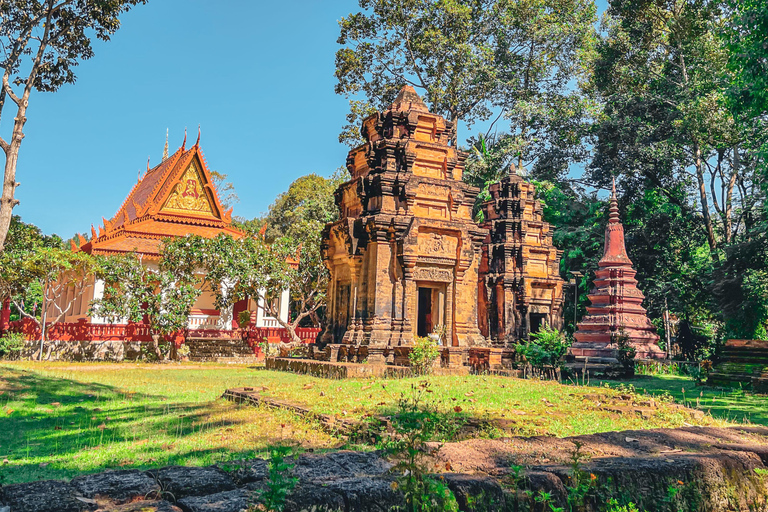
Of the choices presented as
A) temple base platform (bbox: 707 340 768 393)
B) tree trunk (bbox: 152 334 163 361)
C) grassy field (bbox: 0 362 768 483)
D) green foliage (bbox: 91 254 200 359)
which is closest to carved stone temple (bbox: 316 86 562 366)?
grassy field (bbox: 0 362 768 483)

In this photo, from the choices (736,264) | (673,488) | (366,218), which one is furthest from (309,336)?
(673,488)

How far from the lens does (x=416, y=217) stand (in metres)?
15.0

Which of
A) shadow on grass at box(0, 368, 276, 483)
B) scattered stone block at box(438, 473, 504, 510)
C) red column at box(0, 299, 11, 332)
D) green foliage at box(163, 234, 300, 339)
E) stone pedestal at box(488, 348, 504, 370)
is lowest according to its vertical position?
shadow on grass at box(0, 368, 276, 483)

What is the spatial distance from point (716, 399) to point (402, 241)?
765 cm

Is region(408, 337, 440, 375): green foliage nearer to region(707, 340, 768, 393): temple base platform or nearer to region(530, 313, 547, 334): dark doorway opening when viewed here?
region(707, 340, 768, 393): temple base platform

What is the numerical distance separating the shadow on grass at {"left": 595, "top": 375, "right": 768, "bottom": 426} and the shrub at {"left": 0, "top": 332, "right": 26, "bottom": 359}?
742 inches

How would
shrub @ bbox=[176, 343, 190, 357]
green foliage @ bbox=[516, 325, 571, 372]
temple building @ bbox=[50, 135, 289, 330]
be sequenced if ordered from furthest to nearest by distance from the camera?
temple building @ bbox=[50, 135, 289, 330]
shrub @ bbox=[176, 343, 190, 357]
green foliage @ bbox=[516, 325, 571, 372]

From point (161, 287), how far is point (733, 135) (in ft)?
70.2

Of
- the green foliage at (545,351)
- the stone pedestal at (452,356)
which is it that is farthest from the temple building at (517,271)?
the stone pedestal at (452,356)

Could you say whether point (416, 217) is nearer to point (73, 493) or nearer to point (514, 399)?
point (514, 399)

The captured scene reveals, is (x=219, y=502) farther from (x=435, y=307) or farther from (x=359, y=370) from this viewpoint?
(x=435, y=307)

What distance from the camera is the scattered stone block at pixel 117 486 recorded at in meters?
2.71

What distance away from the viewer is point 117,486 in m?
2.80

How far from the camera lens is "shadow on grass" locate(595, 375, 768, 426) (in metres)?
8.44
